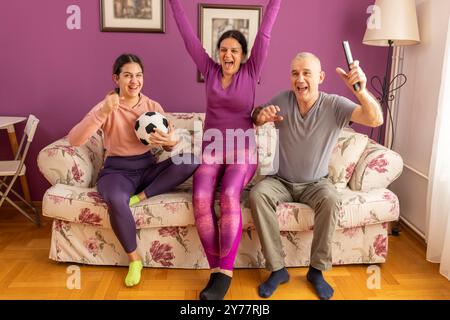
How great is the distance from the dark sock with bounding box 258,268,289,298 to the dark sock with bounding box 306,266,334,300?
119 millimetres

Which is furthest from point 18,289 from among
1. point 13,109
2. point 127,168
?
point 13,109

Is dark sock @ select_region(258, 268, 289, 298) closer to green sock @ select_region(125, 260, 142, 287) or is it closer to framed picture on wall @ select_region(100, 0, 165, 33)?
green sock @ select_region(125, 260, 142, 287)

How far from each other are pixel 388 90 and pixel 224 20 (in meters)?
1.26

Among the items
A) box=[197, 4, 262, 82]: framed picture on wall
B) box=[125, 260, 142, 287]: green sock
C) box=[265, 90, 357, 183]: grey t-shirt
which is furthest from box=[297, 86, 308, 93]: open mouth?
box=[125, 260, 142, 287]: green sock

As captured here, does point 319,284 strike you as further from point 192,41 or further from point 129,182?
point 192,41

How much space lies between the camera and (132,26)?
115 inches

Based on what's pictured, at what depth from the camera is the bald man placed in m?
2.11

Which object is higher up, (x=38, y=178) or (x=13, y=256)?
(x=38, y=178)

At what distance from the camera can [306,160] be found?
225 cm

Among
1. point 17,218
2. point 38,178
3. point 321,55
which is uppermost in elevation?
point 321,55

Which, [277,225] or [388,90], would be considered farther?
[388,90]

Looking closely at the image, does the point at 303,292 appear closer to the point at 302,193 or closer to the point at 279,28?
the point at 302,193

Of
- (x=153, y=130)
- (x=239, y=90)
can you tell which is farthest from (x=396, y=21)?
(x=153, y=130)

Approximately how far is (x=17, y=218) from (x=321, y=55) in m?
2.43
